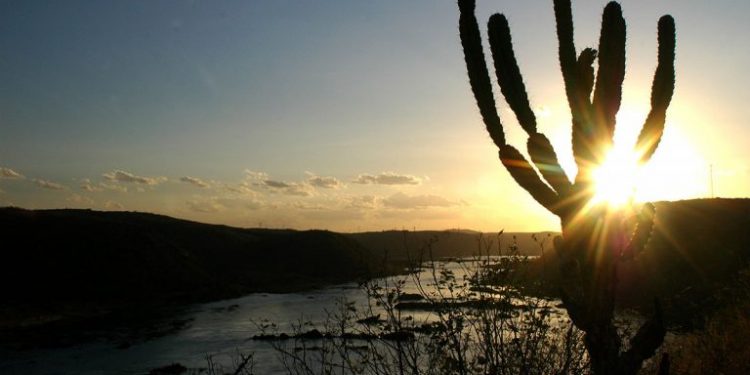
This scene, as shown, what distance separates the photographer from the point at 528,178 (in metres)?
6.58

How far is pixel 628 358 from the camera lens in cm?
573

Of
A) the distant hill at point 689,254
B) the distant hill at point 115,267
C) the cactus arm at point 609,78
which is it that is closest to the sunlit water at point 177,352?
the cactus arm at point 609,78

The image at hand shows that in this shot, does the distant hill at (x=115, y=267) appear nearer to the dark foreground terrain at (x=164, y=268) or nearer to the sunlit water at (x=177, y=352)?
the dark foreground terrain at (x=164, y=268)

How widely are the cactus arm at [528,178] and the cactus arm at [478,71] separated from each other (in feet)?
0.88

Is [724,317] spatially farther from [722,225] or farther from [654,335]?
[722,225]

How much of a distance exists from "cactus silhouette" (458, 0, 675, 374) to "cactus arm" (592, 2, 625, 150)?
1 centimetres

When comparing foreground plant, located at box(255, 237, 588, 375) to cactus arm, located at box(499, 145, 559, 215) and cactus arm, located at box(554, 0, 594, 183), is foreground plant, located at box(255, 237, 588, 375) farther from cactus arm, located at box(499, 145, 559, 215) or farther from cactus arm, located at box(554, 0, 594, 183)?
cactus arm, located at box(554, 0, 594, 183)

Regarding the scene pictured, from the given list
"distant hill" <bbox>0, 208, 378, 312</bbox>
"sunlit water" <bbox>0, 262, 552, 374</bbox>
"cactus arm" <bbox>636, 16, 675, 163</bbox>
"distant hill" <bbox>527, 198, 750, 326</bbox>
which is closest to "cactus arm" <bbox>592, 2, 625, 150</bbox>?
"cactus arm" <bbox>636, 16, 675, 163</bbox>

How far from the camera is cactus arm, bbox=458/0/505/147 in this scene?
6.95 metres

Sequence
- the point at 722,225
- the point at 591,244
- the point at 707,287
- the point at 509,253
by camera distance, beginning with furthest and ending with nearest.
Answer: the point at 722,225, the point at 707,287, the point at 509,253, the point at 591,244

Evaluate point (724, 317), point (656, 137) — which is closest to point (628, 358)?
point (656, 137)

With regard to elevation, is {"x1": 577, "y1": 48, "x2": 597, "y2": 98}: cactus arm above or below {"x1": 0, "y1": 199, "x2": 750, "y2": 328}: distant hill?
above

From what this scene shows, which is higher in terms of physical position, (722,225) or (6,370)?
(722,225)

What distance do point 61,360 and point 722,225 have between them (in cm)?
4639
